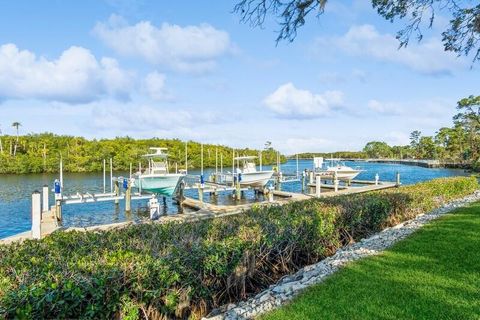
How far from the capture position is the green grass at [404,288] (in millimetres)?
4230

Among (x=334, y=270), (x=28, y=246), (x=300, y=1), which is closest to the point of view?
(x=28, y=246)

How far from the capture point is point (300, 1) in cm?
791

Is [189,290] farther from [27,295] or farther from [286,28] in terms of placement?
[286,28]

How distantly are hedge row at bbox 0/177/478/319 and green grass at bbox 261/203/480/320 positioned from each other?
3.86 ft

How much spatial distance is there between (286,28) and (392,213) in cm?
649

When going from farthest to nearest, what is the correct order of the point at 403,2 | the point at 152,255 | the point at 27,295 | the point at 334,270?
the point at 403,2 → the point at 334,270 → the point at 152,255 → the point at 27,295

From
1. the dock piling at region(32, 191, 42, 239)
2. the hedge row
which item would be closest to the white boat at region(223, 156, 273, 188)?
the dock piling at region(32, 191, 42, 239)

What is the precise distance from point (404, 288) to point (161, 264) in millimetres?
3235

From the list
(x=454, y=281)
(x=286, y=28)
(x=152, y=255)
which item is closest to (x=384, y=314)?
(x=454, y=281)

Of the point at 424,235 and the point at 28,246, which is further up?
the point at 28,246

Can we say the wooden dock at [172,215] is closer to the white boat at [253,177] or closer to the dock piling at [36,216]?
the dock piling at [36,216]

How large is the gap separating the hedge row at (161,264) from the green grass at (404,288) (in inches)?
46.3

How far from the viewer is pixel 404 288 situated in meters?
4.93

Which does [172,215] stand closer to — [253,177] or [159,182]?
[159,182]
